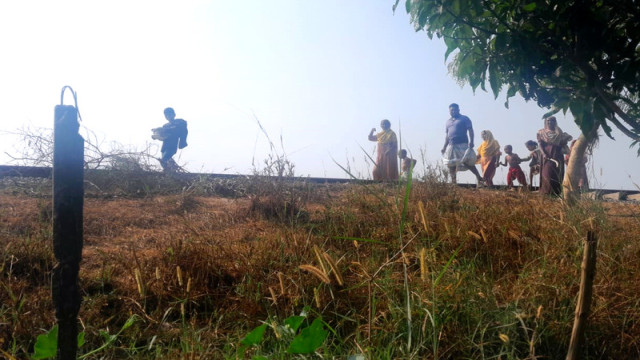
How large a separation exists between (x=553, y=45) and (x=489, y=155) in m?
7.26

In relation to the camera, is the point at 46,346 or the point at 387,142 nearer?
the point at 46,346

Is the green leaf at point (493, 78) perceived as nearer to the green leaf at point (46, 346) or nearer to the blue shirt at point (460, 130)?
the green leaf at point (46, 346)

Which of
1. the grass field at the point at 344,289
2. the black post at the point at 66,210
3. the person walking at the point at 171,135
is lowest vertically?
the grass field at the point at 344,289

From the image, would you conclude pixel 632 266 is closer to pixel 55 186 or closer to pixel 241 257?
pixel 241 257

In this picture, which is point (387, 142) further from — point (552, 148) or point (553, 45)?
point (553, 45)

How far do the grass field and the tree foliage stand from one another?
2.31ft

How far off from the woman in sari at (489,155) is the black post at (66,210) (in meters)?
9.32

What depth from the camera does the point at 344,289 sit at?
1.61 metres

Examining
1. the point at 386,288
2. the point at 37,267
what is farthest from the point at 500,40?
the point at 37,267

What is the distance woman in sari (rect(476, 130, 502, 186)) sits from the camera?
937 cm

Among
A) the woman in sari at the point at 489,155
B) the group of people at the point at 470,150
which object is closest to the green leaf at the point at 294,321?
the group of people at the point at 470,150

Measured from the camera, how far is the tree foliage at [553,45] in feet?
7.21

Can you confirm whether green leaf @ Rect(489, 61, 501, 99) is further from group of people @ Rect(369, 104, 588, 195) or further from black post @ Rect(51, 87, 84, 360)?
group of people @ Rect(369, 104, 588, 195)

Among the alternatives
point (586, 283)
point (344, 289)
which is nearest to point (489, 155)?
point (344, 289)
